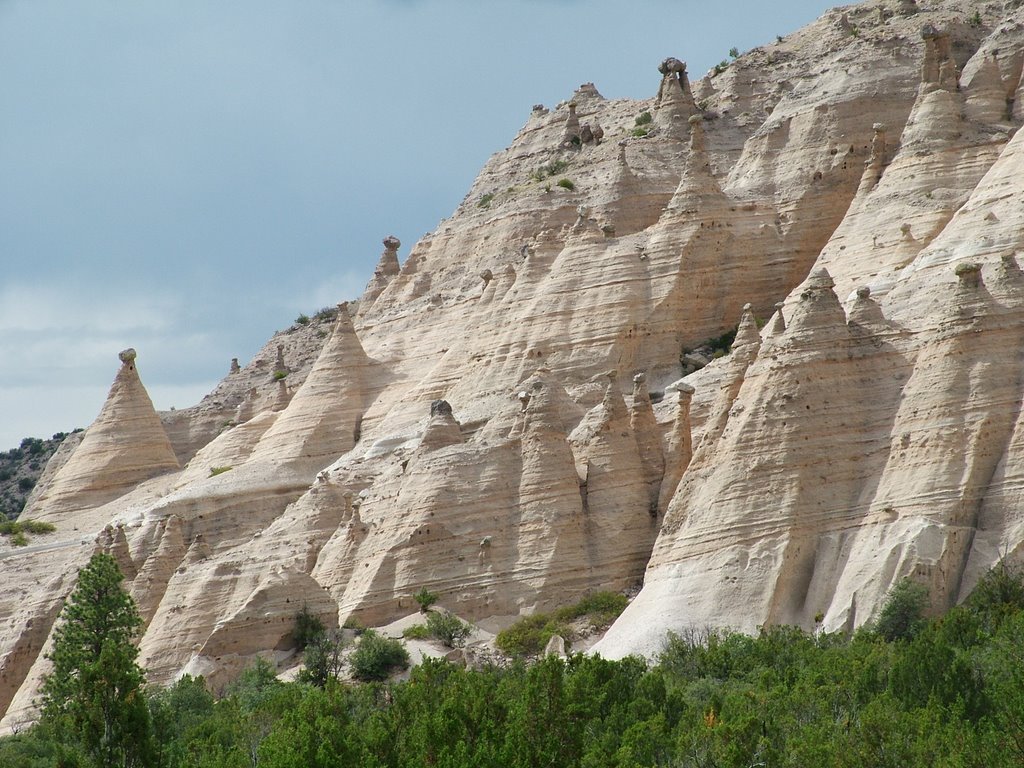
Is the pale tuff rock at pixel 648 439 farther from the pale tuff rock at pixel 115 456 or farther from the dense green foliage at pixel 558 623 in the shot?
the pale tuff rock at pixel 115 456

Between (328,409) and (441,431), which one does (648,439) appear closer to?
(441,431)

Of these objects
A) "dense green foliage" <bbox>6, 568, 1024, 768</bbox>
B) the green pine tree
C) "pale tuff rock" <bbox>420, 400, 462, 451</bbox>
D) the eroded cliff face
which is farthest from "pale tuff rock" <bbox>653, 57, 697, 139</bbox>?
"dense green foliage" <bbox>6, 568, 1024, 768</bbox>

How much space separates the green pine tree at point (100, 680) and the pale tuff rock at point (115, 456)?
15.2 meters

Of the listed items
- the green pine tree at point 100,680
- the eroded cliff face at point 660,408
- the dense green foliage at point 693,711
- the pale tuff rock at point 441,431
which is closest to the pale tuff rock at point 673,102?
the eroded cliff face at point 660,408

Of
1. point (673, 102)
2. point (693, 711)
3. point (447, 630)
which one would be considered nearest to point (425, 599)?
point (447, 630)

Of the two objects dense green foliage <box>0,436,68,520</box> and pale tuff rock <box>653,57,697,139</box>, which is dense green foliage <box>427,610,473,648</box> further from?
dense green foliage <box>0,436,68,520</box>

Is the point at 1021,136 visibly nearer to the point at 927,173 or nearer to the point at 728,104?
the point at 927,173

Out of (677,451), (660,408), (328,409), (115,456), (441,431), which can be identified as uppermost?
(115,456)

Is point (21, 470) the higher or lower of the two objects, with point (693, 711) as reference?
higher

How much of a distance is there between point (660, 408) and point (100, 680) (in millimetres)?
23243

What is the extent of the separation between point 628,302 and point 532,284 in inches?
184

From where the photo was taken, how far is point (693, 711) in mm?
45312

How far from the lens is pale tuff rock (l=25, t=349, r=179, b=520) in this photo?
84.2m

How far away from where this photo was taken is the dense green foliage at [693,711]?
1588 inches
